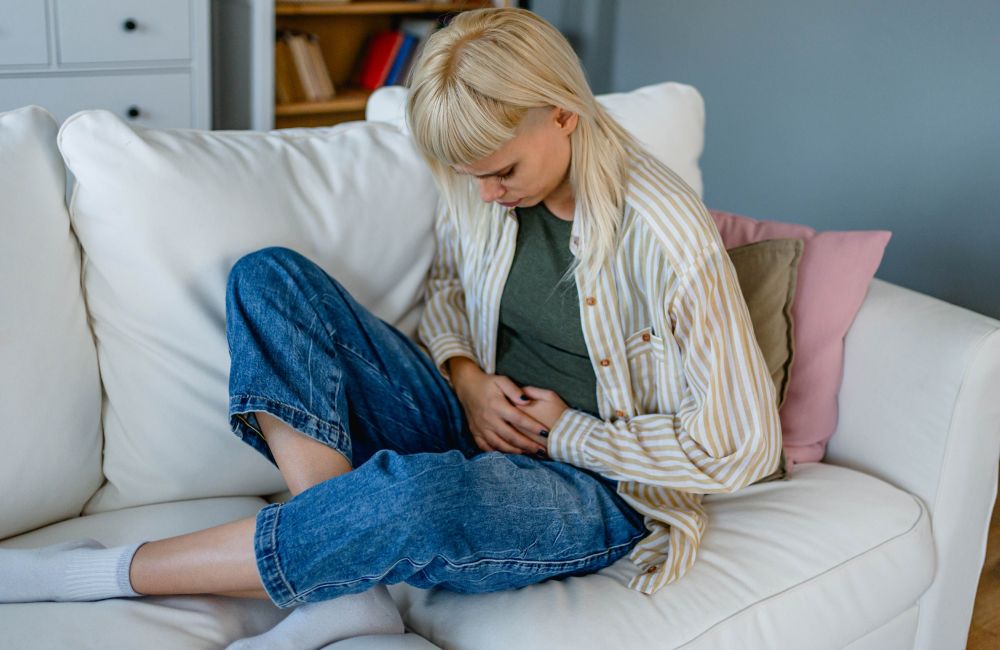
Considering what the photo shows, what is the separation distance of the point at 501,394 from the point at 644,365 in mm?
207

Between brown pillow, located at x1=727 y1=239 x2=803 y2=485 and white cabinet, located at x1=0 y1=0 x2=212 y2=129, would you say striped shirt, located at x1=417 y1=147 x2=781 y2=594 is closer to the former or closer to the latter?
brown pillow, located at x1=727 y1=239 x2=803 y2=485

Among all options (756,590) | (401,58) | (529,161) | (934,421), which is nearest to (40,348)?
(529,161)

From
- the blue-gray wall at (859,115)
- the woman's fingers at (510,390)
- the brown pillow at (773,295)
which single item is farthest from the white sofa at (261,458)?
the blue-gray wall at (859,115)

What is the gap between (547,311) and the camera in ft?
4.75

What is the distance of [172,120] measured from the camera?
9.32 feet

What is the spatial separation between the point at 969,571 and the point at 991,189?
124 cm

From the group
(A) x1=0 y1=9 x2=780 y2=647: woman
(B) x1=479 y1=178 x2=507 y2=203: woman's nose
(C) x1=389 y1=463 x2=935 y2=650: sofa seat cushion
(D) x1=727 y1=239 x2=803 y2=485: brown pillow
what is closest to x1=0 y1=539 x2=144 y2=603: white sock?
(A) x1=0 y1=9 x2=780 y2=647: woman

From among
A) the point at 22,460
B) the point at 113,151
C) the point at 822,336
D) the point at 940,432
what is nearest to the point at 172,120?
the point at 113,151

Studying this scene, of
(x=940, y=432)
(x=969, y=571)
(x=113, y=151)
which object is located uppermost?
(x=113, y=151)

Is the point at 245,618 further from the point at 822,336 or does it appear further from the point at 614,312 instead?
the point at 822,336

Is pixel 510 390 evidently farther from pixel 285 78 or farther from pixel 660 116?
pixel 285 78

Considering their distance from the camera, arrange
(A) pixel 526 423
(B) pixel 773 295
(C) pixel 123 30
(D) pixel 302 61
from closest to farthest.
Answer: (A) pixel 526 423
(B) pixel 773 295
(C) pixel 123 30
(D) pixel 302 61

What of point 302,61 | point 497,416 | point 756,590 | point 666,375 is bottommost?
point 756,590

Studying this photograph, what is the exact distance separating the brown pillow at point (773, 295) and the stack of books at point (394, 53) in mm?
2095
